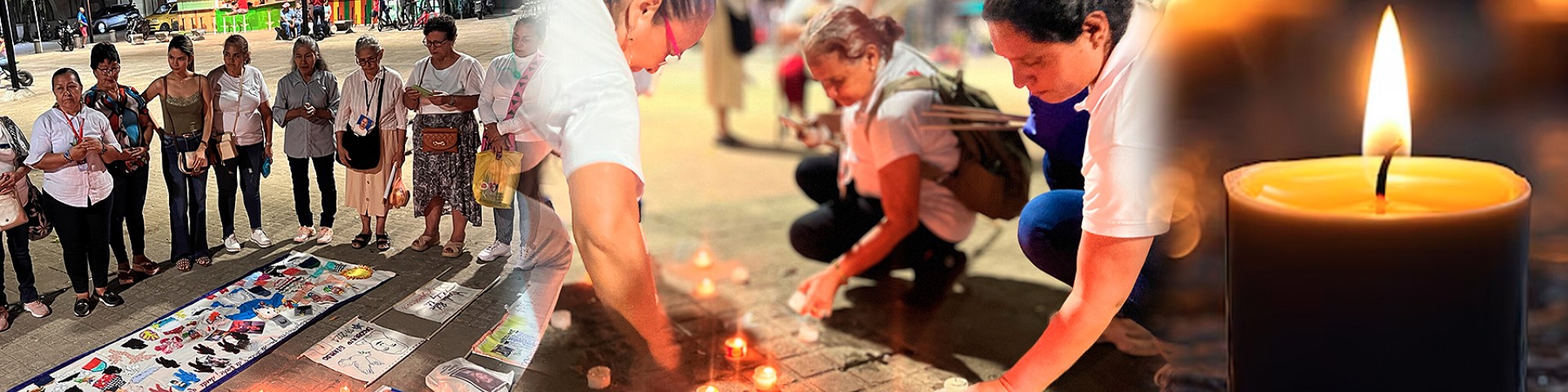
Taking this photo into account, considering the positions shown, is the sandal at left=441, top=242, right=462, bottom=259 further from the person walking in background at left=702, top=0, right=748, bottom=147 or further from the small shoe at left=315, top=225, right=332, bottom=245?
the person walking in background at left=702, top=0, right=748, bottom=147

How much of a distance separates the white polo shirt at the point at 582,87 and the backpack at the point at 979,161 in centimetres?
83

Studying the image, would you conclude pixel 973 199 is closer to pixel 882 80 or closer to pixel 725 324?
pixel 882 80

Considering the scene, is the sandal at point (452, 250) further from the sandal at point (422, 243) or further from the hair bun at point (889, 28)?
the hair bun at point (889, 28)

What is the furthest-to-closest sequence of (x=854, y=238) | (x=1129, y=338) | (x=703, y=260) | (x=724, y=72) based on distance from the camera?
1. (x=724, y=72)
2. (x=703, y=260)
3. (x=854, y=238)
4. (x=1129, y=338)

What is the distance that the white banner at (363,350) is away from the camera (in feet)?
4.40

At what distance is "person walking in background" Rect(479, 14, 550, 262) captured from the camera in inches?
50.3

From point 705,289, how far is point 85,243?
113cm

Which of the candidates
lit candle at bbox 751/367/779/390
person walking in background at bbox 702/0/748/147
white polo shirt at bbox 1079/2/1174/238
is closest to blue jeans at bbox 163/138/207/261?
lit candle at bbox 751/367/779/390

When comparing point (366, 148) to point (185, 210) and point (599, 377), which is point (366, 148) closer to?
point (185, 210)

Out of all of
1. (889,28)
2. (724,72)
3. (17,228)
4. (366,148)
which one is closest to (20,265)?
(17,228)

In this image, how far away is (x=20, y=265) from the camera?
1.28 meters

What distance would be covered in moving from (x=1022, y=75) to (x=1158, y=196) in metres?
0.21

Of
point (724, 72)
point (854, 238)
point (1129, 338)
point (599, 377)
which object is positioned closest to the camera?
point (599, 377)

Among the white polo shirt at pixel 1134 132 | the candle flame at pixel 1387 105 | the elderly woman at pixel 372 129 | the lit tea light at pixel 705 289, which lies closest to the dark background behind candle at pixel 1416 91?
the white polo shirt at pixel 1134 132
